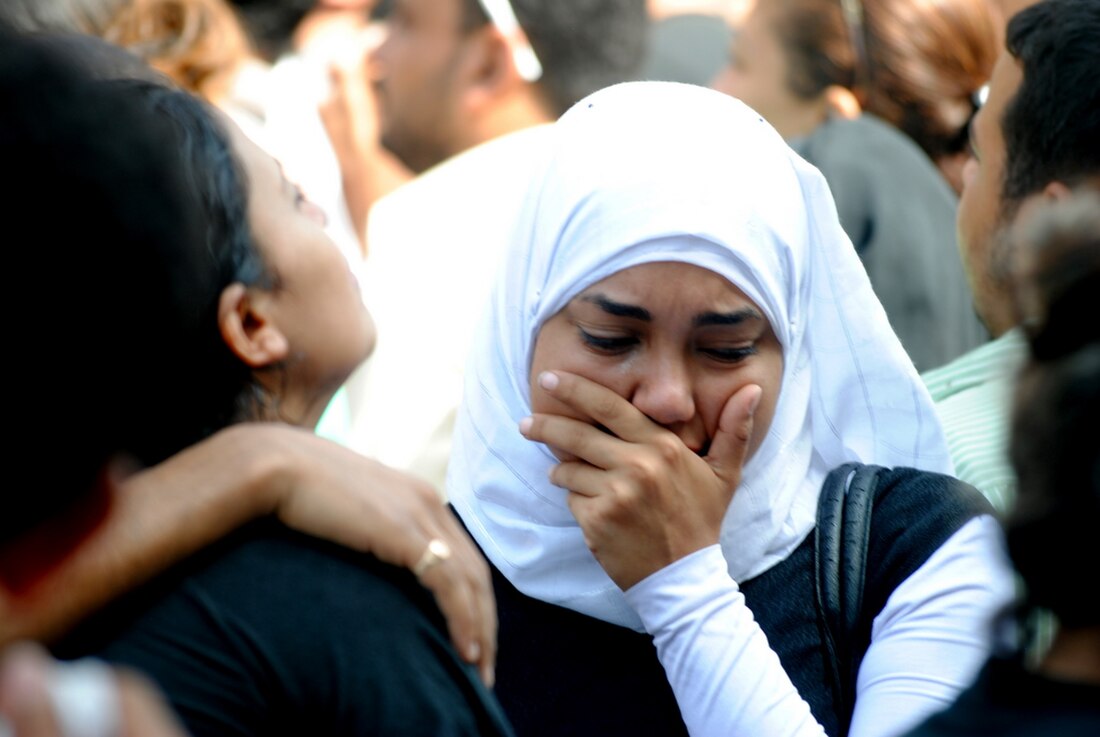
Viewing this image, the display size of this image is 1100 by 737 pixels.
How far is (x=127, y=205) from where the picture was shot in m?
1.25

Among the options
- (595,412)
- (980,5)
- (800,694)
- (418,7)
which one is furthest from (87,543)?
(980,5)

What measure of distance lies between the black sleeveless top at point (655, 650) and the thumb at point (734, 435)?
7.1 inches

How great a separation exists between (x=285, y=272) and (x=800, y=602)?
926 millimetres

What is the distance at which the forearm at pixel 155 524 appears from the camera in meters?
1.33

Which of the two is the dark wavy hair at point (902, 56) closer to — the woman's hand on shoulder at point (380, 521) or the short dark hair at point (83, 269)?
the woman's hand on shoulder at point (380, 521)

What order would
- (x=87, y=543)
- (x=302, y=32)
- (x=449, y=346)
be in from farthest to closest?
(x=302, y=32), (x=449, y=346), (x=87, y=543)

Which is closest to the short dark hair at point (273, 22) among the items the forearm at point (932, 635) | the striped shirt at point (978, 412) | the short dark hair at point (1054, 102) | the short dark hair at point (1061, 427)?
the striped shirt at point (978, 412)

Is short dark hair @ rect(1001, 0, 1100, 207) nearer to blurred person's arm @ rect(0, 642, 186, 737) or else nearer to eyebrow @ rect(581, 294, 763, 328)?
eyebrow @ rect(581, 294, 763, 328)

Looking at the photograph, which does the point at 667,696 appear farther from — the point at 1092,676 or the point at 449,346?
the point at 449,346

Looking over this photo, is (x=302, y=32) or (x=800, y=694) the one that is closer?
(x=800, y=694)

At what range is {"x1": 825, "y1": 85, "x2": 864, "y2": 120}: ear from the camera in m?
4.34

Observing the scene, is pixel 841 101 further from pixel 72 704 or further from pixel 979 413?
pixel 72 704

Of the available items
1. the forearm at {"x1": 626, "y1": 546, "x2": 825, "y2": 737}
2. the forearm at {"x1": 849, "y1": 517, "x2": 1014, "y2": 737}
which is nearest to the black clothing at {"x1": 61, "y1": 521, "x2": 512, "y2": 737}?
the forearm at {"x1": 626, "y1": 546, "x2": 825, "y2": 737}

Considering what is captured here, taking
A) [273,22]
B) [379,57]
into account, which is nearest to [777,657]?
[379,57]
